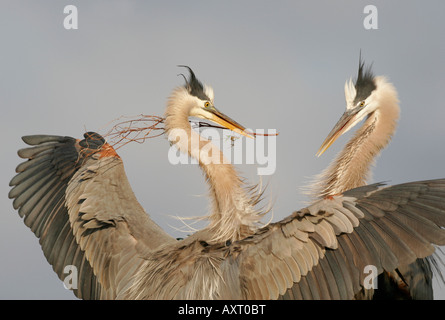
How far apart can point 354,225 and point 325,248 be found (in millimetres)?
296

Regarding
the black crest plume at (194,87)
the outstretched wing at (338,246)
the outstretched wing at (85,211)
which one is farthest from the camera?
the black crest plume at (194,87)

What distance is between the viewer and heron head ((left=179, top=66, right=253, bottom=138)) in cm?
725

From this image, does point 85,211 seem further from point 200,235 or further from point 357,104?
point 357,104

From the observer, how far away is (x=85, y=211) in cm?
671

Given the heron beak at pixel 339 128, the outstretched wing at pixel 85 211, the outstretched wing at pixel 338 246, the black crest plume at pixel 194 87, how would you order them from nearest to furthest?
the outstretched wing at pixel 338 246
the outstretched wing at pixel 85 211
the black crest plume at pixel 194 87
the heron beak at pixel 339 128

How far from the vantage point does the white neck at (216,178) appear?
6289 millimetres

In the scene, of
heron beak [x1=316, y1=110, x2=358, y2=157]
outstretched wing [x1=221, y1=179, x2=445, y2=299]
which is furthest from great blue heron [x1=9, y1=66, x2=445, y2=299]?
heron beak [x1=316, y1=110, x2=358, y2=157]

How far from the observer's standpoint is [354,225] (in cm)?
512

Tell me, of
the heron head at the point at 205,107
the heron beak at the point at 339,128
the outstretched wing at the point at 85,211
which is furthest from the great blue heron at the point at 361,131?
the outstretched wing at the point at 85,211

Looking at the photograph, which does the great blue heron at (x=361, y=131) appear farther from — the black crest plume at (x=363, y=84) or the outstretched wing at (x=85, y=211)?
the outstretched wing at (x=85, y=211)

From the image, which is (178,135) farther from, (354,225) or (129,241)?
(354,225)

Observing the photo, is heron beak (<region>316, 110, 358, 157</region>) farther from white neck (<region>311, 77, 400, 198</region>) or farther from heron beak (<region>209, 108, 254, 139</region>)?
heron beak (<region>209, 108, 254, 139</region>)
